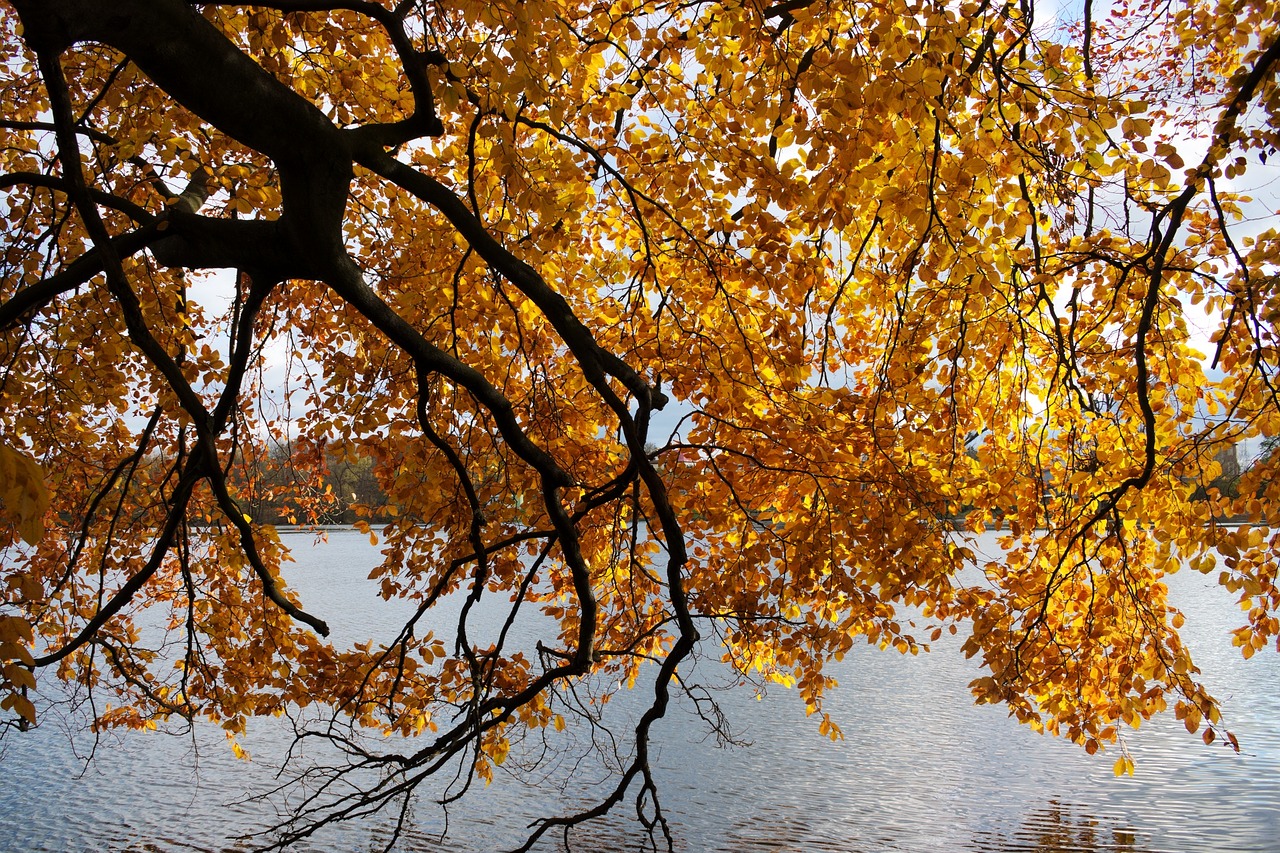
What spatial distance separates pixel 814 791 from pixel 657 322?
272 inches

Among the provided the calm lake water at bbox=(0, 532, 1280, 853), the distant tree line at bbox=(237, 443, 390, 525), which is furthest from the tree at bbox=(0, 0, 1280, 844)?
the calm lake water at bbox=(0, 532, 1280, 853)

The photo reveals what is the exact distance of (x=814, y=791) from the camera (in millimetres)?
10398

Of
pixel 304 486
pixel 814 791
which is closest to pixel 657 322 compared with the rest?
pixel 304 486

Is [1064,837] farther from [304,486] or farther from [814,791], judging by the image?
[304,486]

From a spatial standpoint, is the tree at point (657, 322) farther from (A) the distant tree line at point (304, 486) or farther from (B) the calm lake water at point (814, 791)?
(B) the calm lake water at point (814, 791)

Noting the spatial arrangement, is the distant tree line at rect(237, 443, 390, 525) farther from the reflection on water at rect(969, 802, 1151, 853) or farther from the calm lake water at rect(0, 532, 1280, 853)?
the reflection on water at rect(969, 802, 1151, 853)

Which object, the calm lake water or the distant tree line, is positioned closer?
the distant tree line

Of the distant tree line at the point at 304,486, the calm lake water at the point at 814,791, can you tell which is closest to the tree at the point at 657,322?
the distant tree line at the point at 304,486

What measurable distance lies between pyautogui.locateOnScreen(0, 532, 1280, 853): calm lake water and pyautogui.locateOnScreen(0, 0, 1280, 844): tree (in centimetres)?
288

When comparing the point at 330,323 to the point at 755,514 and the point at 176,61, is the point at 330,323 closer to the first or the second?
the point at 755,514

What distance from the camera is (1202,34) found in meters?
4.96

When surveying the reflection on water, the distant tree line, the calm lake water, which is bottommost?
the reflection on water

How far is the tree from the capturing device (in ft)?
11.9

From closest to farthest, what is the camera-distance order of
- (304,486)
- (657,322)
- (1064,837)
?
(657,322) < (304,486) < (1064,837)
